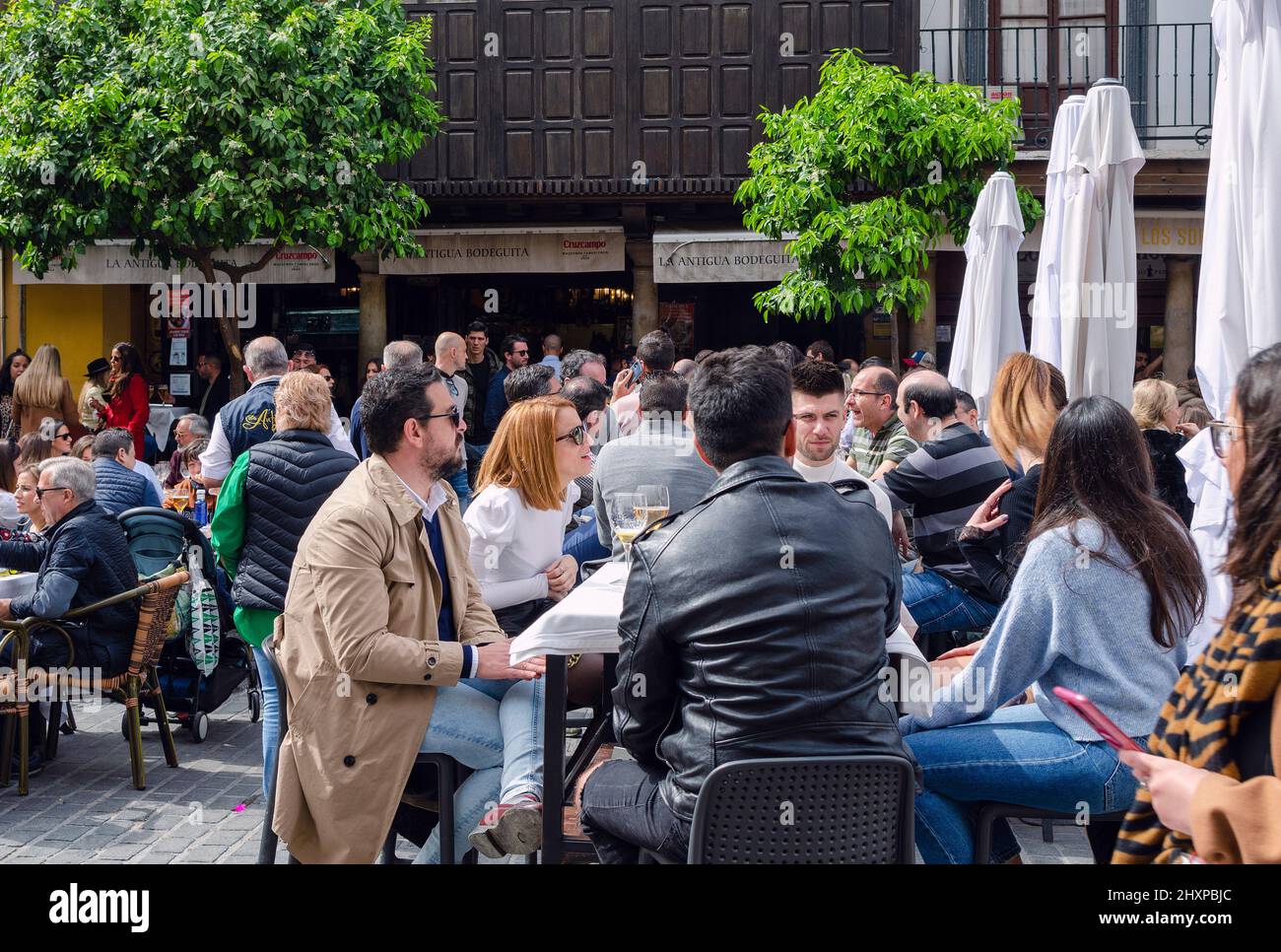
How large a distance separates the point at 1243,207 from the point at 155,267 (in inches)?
566

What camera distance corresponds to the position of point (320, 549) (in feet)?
12.8

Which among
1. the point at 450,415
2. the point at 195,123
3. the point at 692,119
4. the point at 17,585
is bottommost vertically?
the point at 17,585

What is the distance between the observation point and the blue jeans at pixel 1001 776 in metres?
3.53

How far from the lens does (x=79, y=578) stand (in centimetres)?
604

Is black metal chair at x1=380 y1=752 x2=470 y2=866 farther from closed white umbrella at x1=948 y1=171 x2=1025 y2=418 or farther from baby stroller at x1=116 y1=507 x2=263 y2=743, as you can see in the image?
closed white umbrella at x1=948 y1=171 x2=1025 y2=418

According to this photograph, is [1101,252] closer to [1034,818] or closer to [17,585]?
[1034,818]

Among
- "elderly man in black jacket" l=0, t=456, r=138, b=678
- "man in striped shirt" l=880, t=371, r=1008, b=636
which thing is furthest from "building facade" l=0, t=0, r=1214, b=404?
"elderly man in black jacket" l=0, t=456, r=138, b=678

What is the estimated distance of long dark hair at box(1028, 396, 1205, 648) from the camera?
11.5ft

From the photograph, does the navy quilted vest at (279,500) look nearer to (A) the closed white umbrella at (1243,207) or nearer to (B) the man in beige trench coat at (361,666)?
(B) the man in beige trench coat at (361,666)

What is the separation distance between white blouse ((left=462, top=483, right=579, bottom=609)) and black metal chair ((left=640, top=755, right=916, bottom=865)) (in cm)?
208

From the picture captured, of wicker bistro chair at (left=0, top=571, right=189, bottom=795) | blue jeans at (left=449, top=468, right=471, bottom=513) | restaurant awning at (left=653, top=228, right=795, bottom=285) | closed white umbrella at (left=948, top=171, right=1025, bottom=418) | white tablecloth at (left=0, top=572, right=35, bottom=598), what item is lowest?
wicker bistro chair at (left=0, top=571, right=189, bottom=795)

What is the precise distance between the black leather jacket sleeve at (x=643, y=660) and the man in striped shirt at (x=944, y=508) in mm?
2682

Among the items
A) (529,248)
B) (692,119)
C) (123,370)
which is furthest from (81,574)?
(692,119)
